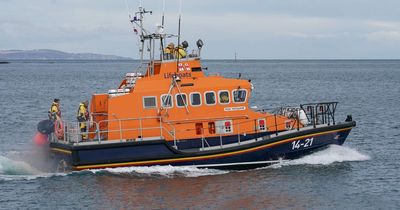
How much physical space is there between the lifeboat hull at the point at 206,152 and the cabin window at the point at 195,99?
135 cm

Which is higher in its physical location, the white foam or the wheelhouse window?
the wheelhouse window

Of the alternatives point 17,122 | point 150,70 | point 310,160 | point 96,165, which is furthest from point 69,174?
point 17,122

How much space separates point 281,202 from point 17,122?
21853 millimetres

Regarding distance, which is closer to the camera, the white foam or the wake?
the wake

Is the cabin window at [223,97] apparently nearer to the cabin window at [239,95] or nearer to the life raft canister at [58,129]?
the cabin window at [239,95]

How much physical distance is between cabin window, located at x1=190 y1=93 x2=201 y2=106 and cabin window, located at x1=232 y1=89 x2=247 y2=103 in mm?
1039

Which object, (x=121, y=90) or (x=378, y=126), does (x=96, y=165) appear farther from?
(x=378, y=126)

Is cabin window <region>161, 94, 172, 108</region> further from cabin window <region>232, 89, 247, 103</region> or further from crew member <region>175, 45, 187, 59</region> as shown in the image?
cabin window <region>232, 89, 247, 103</region>

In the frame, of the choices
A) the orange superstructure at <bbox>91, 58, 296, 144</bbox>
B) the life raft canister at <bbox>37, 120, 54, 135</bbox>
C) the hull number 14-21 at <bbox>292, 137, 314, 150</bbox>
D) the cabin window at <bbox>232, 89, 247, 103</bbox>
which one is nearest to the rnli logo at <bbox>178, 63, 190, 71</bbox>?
the orange superstructure at <bbox>91, 58, 296, 144</bbox>

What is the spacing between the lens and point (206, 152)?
19.1 m

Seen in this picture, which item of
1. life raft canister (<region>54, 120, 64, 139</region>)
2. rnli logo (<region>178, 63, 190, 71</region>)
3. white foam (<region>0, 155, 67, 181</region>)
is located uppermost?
rnli logo (<region>178, 63, 190, 71</region>)

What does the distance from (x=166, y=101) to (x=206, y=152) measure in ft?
6.10

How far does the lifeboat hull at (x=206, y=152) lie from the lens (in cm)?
1878

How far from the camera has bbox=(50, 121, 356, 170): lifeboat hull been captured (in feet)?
61.6
